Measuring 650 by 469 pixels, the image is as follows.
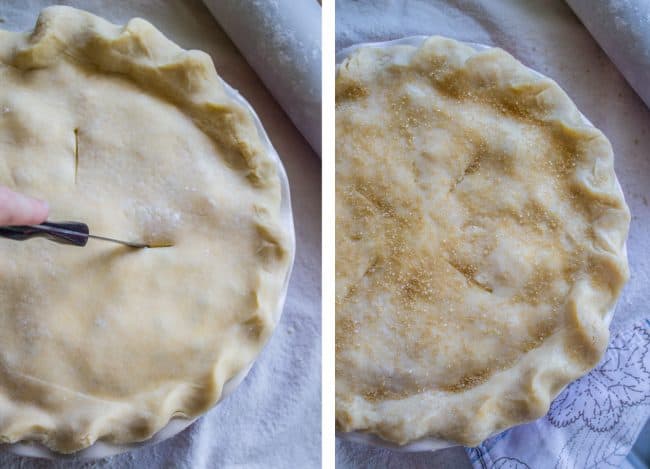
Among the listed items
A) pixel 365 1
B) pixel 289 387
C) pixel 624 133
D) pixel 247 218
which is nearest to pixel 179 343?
pixel 247 218

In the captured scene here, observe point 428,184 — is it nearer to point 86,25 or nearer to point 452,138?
point 452,138

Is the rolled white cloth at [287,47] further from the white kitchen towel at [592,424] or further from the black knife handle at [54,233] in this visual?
the white kitchen towel at [592,424]

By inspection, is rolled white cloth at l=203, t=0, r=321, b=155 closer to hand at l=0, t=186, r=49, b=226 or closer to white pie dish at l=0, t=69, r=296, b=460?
white pie dish at l=0, t=69, r=296, b=460

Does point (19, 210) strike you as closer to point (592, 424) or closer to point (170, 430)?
point (170, 430)

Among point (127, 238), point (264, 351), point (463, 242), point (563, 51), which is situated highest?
point (563, 51)

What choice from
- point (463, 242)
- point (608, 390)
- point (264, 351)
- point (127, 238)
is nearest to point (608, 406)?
point (608, 390)
